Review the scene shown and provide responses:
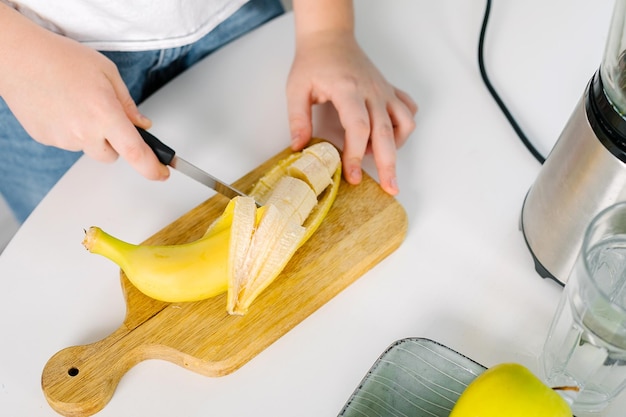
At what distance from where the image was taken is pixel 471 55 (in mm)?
848

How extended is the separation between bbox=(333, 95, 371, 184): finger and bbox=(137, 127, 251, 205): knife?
0.11 meters

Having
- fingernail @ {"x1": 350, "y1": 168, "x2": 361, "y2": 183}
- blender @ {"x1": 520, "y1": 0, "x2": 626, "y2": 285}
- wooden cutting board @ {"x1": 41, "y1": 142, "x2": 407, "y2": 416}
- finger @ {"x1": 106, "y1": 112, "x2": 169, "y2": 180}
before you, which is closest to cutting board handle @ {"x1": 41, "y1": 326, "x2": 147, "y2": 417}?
wooden cutting board @ {"x1": 41, "y1": 142, "x2": 407, "y2": 416}

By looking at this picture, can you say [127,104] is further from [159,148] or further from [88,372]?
[88,372]

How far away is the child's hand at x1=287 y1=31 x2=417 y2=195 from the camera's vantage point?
74cm

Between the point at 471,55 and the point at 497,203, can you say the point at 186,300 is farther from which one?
the point at 471,55

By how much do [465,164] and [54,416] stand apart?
460 mm

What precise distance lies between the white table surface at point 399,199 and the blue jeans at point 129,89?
40 millimetres

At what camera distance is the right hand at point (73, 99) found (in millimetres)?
678

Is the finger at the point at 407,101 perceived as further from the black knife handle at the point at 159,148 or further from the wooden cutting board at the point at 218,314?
the black knife handle at the point at 159,148

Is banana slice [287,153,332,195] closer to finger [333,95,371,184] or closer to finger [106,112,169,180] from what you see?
finger [333,95,371,184]

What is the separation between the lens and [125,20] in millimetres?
800

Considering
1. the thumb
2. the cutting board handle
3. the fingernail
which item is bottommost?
the cutting board handle

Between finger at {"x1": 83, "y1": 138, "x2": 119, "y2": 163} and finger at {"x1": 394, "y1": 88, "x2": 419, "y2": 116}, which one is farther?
finger at {"x1": 394, "y1": 88, "x2": 419, "y2": 116}

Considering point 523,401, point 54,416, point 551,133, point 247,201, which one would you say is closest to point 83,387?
point 54,416
